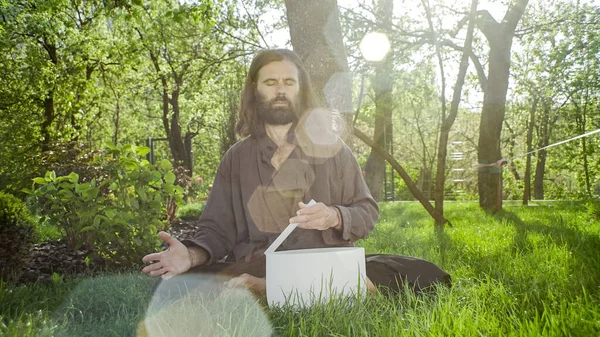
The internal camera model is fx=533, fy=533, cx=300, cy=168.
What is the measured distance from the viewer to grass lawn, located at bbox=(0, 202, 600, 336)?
6.10ft

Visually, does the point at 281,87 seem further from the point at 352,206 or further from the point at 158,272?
the point at 158,272

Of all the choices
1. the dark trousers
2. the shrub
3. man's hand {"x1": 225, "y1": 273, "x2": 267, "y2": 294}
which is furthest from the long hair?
the shrub

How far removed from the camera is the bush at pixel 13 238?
430cm

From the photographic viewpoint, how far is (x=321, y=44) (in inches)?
176

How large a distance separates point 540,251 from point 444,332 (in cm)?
203

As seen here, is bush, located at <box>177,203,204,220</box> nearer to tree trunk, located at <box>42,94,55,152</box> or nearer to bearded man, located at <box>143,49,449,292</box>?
tree trunk, located at <box>42,94,55,152</box>

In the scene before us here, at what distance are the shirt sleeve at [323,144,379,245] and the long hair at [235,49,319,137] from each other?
38 centimetres

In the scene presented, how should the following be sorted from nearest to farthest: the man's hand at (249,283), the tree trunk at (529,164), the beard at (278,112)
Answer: the man's hand at (249,283), the beard at (278,112), the tree trunk at (529,164)

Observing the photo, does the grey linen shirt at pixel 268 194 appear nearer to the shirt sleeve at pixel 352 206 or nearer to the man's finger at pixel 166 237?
the shirt sleeve at pixel 352 206

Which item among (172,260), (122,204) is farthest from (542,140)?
(172,260)

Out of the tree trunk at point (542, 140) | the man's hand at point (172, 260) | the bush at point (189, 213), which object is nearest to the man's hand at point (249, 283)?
the man's hand at point (172, 260)

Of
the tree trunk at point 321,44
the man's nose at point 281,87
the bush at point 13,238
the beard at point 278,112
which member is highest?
the tree trunk at point 321,44

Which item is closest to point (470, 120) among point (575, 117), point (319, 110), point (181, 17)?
point (575, 117)

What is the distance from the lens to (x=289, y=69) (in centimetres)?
312
